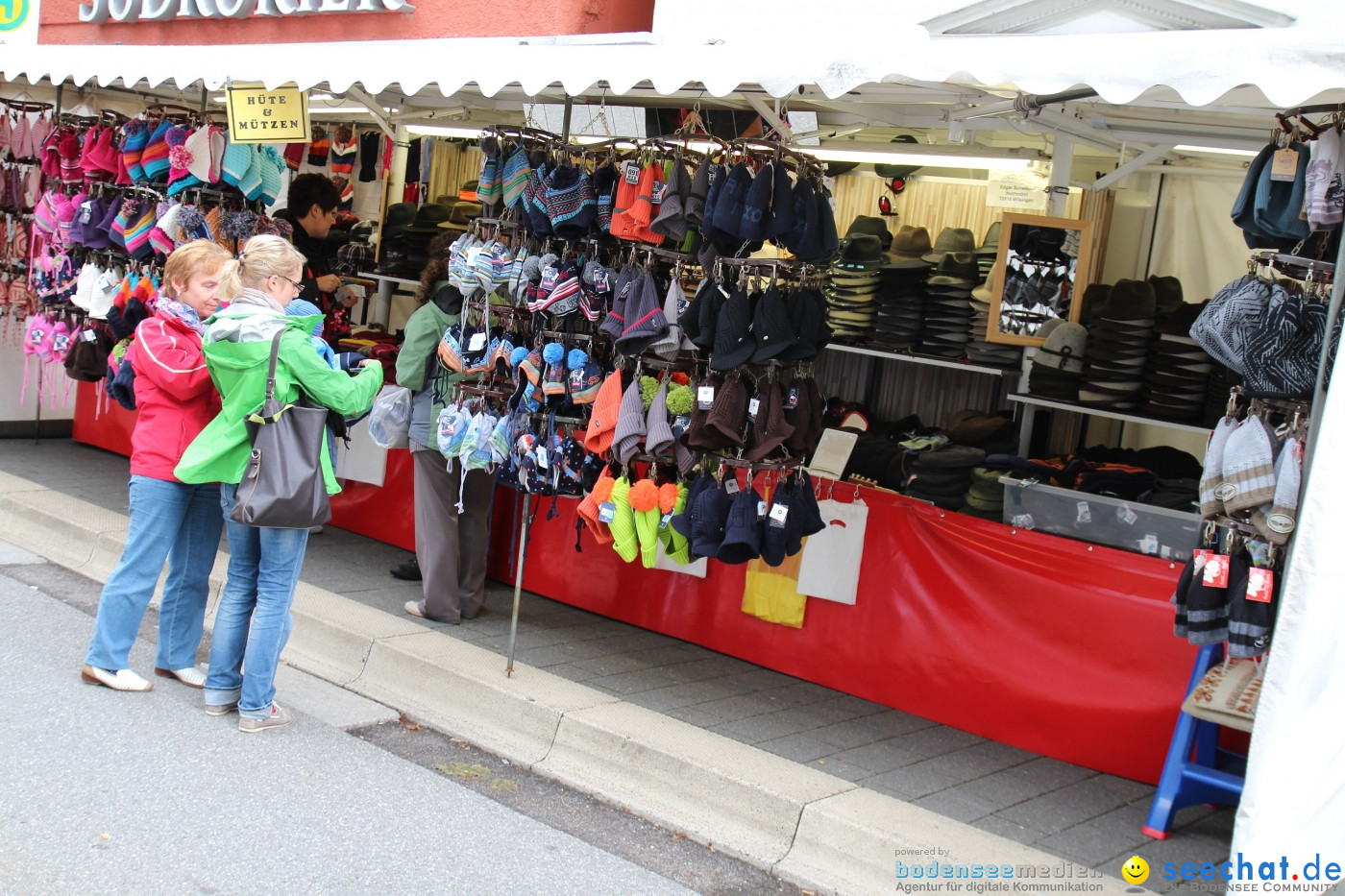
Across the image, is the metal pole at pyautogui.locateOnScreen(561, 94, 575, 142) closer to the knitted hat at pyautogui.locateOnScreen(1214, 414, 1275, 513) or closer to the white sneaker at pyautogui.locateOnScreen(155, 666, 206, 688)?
the white sneaker at pyautogui.locateOnScreen(155, 666, 206, 688)

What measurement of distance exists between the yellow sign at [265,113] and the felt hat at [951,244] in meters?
3.95

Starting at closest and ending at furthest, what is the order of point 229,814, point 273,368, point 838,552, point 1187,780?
point 229,814
point 273,368
point 1187,780
point 838,552

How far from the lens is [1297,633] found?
11.1ft

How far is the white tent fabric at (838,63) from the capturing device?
3.52 meters

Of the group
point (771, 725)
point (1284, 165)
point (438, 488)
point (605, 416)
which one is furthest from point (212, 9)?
point (1284, 165)

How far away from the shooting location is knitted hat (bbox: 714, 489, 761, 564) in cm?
497

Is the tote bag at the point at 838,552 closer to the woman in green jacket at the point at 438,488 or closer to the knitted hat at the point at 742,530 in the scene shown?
the knitted hat at the point at 742,530

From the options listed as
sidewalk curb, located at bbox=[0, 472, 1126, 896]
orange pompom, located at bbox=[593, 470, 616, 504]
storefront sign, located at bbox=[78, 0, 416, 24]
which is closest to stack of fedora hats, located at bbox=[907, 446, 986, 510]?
orange pompom, located at bbox=[593, 470, 616, 504]

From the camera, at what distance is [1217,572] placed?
3875mm

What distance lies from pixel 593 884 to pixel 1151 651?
2.63 metres

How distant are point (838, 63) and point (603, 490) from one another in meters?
2.14

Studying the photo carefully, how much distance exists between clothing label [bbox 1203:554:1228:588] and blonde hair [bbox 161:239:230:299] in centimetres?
393

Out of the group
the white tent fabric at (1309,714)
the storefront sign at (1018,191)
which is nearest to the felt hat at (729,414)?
the white tent fabric at (1309,714)

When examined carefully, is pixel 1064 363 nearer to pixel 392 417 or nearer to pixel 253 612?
pixel 392 417
